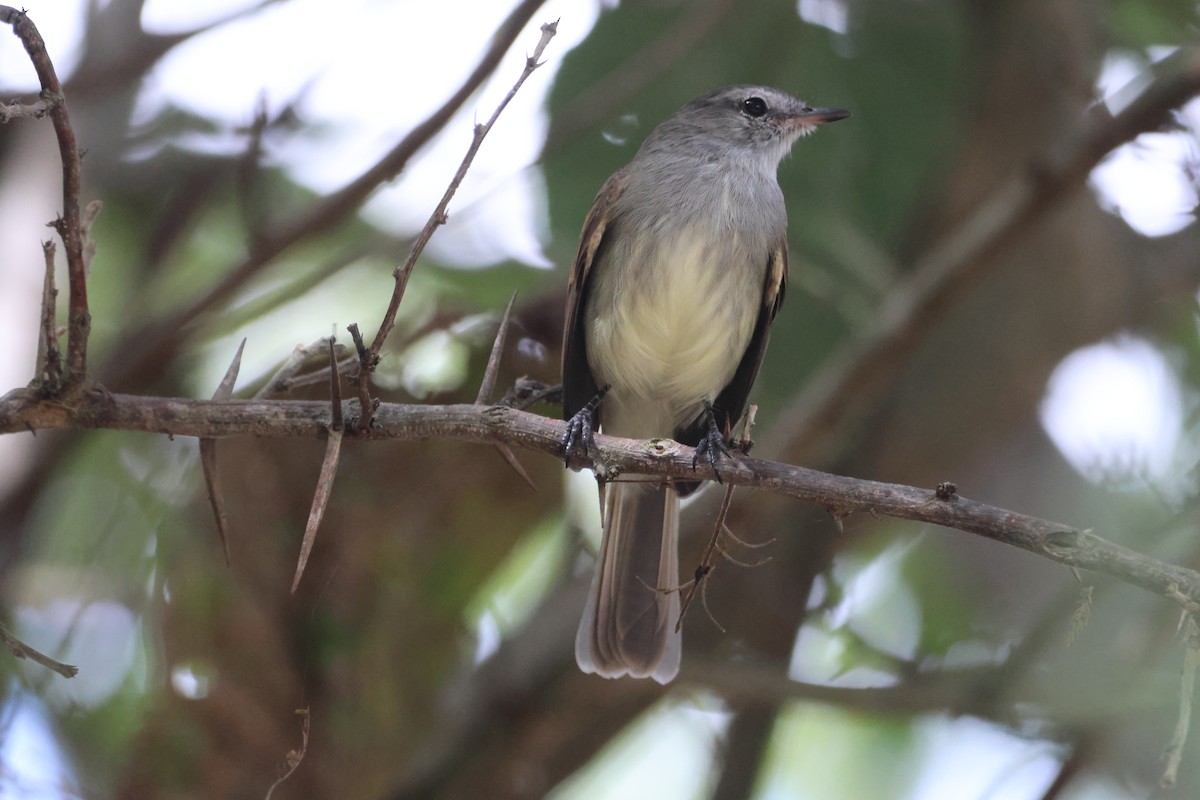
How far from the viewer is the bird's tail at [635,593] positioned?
381cm

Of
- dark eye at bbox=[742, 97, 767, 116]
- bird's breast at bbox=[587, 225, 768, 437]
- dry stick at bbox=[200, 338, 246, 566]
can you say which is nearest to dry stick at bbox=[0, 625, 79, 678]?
dry stick at bbox=[200, 338, 246, 566]

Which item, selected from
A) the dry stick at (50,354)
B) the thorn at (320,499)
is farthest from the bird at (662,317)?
the dry stick at (50,354)

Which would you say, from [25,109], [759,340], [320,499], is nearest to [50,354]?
[25,109]

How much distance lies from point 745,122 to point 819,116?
0.96 feet

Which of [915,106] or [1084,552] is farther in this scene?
[915,106]

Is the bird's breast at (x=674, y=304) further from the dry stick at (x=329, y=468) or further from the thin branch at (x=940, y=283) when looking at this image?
the dry stick at (x=329, y=468)

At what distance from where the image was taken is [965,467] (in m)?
5.22

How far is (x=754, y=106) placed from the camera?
502cm

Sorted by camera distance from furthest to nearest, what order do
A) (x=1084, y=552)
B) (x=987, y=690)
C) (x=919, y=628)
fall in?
(x=919, y=628), (x=987, y=690), (x=1084, y=552)

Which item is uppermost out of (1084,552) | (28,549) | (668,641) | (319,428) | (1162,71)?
(1162,71)

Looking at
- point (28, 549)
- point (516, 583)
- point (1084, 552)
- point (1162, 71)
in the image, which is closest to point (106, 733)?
point (28, 549)

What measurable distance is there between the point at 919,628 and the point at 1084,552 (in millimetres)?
3096

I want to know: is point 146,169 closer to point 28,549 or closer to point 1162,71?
point 28,549

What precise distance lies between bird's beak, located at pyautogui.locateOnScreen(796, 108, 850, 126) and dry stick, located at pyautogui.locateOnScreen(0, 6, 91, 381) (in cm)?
340
